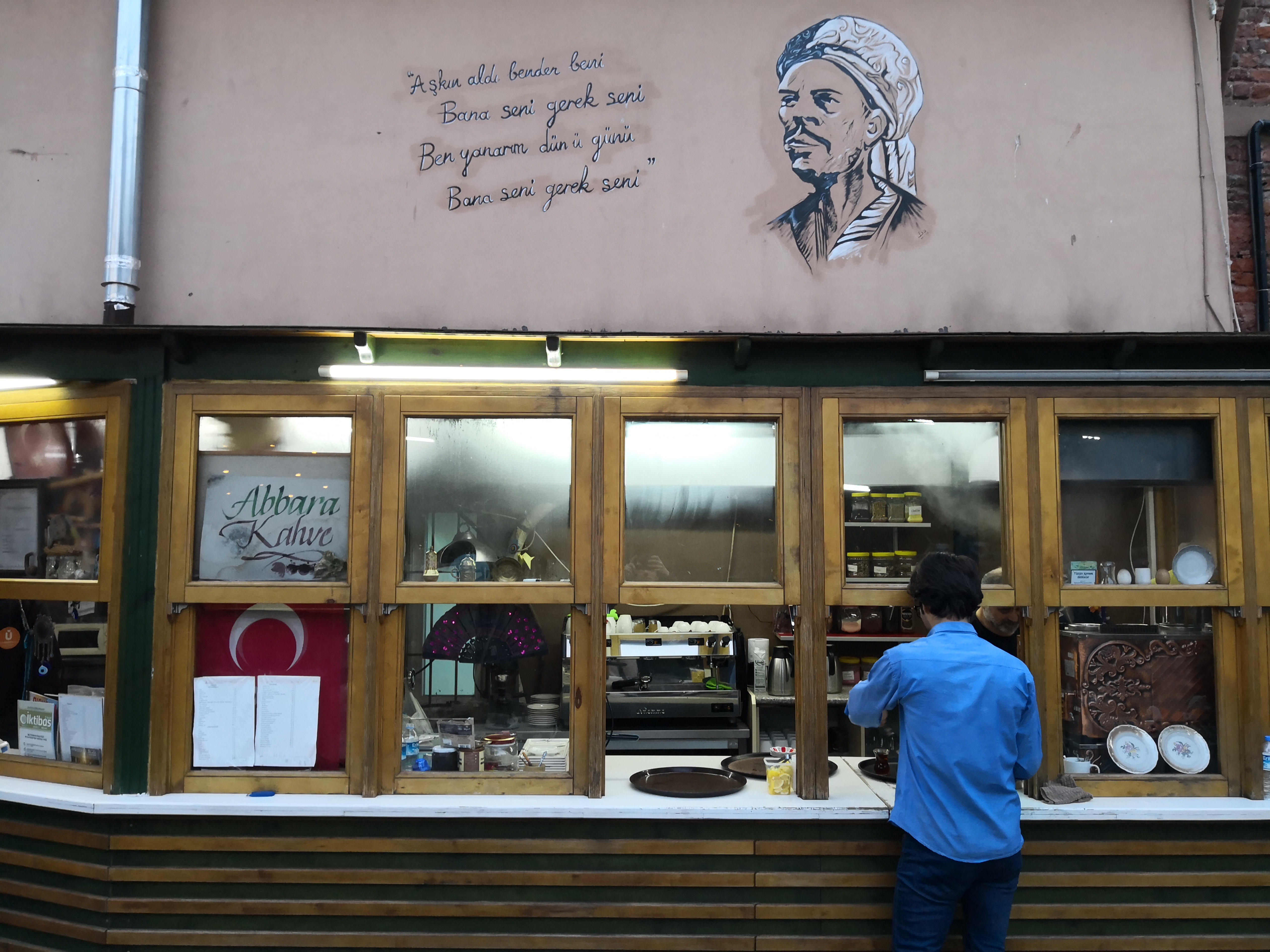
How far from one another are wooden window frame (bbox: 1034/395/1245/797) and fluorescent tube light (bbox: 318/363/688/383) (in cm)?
183

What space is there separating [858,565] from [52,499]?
408cm

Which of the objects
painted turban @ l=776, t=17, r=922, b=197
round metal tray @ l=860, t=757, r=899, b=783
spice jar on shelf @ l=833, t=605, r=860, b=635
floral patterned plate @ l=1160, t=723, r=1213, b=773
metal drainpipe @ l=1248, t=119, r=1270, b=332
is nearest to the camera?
floral patterned plate @ l=1160, t=723, r=1213, b=773

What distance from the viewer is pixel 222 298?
4.53 meters

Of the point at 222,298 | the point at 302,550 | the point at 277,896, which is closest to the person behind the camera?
the point at 277,896

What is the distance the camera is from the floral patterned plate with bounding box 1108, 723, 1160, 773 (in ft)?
13.9

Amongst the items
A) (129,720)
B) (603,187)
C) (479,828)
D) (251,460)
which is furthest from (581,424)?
(129,720)

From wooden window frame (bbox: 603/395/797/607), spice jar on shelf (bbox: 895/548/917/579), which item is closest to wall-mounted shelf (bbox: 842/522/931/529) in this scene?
spice jar on shelf (bbox: 895/548/917/579)

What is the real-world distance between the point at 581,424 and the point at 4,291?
314 cm

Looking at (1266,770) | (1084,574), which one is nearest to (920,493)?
(1084,574)

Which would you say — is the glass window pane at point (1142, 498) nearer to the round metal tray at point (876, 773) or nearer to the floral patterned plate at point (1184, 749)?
the floral patterned plate at point (1184, 749)

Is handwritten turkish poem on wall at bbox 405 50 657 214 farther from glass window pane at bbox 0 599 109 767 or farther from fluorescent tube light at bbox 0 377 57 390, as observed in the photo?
glass window pane at bbox 0 599 109 767

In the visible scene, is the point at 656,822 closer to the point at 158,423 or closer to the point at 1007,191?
the point at 158,423

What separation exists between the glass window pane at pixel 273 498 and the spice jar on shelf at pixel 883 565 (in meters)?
2.59

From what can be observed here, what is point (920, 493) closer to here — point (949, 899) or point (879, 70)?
point (949, 899)
